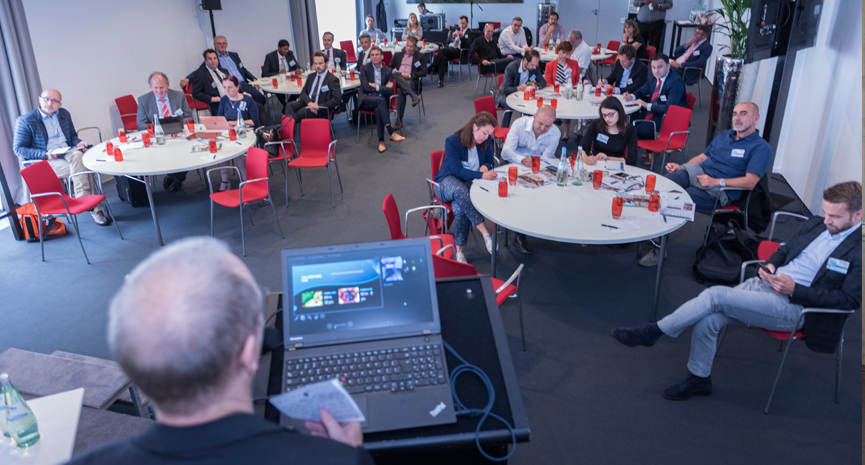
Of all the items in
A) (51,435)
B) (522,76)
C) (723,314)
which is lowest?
(723,314)

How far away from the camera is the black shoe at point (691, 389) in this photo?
3.08 metres

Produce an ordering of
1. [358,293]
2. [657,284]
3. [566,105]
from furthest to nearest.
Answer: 1. [566,105]
2. [657,284]
3. [358,293]

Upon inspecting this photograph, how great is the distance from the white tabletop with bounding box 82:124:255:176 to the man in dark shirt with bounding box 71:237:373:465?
13.5 feet

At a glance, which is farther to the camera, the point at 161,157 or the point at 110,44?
the point at 110,44

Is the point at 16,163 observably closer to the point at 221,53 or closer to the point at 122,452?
the point at 221,53

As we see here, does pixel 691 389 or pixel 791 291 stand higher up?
pixel 791 291

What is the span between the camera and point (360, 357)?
4.91 feet

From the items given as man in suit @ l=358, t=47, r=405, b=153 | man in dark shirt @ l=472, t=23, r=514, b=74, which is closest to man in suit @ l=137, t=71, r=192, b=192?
man in suit @ l=358, t=47, r=405, b=153

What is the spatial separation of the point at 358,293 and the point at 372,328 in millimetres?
115

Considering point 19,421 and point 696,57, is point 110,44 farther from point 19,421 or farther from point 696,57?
point 696,57

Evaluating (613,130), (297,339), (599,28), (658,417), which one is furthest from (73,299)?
(599,28)

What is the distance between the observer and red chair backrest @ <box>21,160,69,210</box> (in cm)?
450

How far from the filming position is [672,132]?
19.2 ft

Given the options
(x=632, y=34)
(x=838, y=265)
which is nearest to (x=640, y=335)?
(x=838, y=265)
